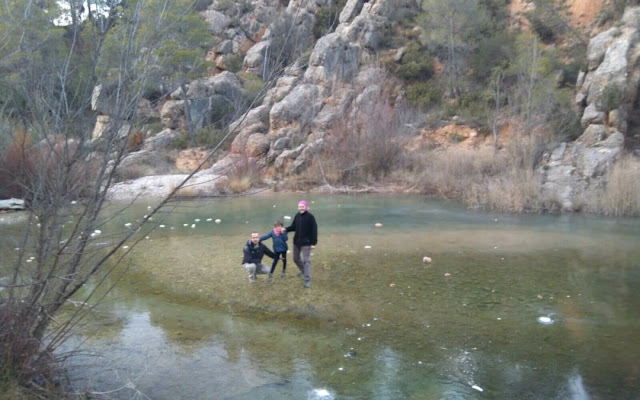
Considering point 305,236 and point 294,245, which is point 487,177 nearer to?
point 294,245

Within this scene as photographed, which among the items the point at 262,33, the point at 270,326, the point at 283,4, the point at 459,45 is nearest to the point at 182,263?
the point at 270,326

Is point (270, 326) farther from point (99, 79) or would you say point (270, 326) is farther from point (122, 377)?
point (99, 79)

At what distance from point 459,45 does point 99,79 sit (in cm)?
3296

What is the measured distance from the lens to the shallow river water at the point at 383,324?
19.2 feet

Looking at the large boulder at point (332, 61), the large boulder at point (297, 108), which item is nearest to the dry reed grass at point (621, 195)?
the large boulder at point (297, 108)

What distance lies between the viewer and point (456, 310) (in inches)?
319

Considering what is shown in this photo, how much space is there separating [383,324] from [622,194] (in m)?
12.7

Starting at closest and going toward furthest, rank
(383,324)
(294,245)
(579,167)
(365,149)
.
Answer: (383,324) → (294,245) → (579,167) → (365,149)

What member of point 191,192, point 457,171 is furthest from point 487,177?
point 191,192

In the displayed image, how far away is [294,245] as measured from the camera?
9.72 metres

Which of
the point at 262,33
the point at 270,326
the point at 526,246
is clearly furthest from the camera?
the point at 262,33

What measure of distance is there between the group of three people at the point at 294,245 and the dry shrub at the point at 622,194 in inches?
457

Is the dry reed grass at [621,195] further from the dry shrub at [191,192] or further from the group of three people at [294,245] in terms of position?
the dry shrub at [191,192]

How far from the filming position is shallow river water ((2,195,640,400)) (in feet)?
19.2
